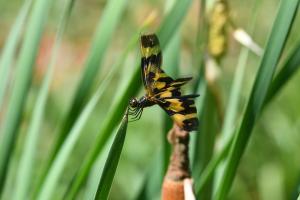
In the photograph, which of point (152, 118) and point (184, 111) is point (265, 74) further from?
point (152, 118)

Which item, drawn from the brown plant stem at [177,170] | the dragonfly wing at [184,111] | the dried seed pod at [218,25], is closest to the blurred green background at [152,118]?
the dried seed pod at [218,25]

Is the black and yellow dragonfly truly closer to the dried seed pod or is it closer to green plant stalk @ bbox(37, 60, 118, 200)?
green plant stalk @ bbox(37, 60, 118, 200)

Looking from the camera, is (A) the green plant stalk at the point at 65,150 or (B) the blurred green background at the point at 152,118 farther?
(B) the blurred green background at the point at 152,118

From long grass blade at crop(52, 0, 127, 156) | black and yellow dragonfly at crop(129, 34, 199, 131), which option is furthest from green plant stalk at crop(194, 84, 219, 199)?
black and yellow dragonfly at crop(129, 34, 199, 131)

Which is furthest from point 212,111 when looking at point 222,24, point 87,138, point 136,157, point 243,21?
point 243,21

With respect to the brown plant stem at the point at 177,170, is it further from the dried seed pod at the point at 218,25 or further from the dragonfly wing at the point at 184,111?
the dried seed pod at the point at 218,25

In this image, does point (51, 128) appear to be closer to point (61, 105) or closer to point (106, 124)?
point (61, 105)
